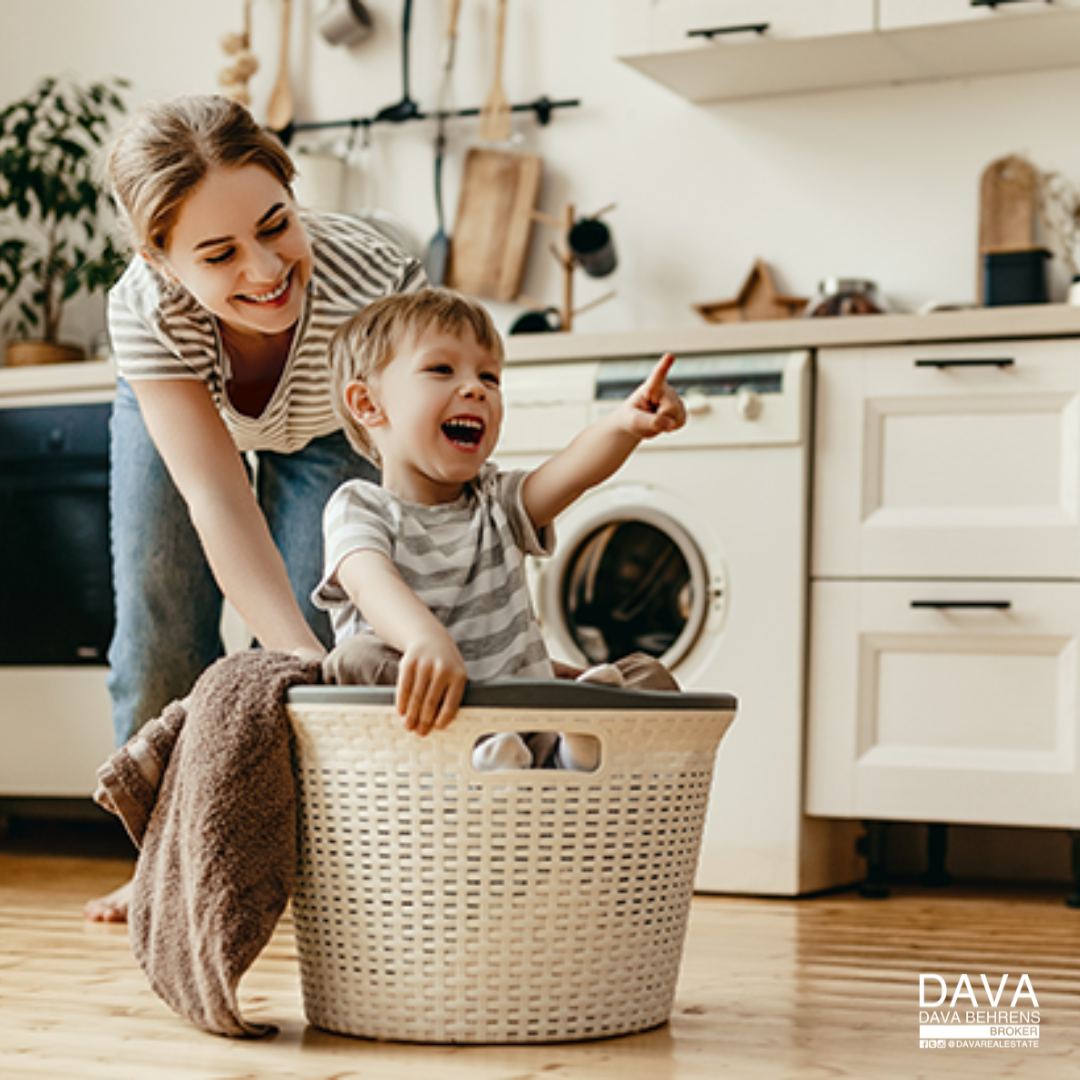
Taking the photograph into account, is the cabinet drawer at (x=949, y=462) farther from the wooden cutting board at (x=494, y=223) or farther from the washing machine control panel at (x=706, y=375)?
the wooden cutting board at (x=494, y=223)

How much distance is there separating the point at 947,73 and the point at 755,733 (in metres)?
1.26

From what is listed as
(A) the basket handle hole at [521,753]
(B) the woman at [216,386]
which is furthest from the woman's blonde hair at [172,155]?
(A) the basket handle hole at [521,753]

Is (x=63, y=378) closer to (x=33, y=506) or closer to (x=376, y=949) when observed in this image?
(x=33, y=506)

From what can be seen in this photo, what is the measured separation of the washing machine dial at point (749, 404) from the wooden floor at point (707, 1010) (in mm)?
701

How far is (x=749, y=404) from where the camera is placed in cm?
224

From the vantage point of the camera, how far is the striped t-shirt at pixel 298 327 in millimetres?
1528

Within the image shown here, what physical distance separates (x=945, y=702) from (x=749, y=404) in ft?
1.67

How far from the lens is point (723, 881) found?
2.25 metres

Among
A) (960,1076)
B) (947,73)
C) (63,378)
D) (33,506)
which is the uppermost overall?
(947,73)

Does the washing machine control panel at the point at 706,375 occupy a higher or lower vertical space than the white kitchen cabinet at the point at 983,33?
lower

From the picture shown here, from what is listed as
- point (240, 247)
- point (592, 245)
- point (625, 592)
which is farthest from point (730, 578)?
point (240, 247)

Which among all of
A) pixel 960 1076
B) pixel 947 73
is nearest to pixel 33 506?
pixel 947 73

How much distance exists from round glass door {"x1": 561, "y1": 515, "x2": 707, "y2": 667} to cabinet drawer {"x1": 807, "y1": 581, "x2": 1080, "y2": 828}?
0.76ft

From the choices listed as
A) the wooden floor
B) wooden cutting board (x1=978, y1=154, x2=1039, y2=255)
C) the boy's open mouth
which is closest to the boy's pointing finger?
the boy's open mouth
